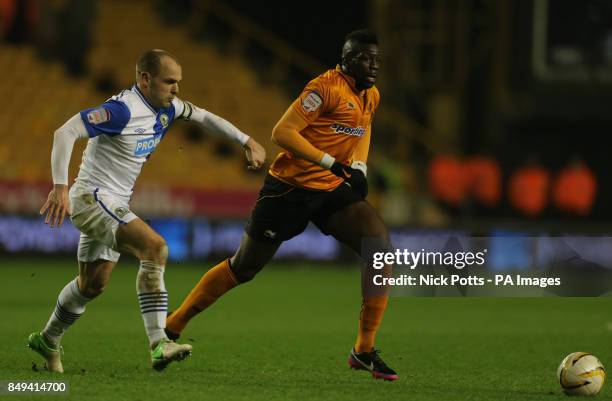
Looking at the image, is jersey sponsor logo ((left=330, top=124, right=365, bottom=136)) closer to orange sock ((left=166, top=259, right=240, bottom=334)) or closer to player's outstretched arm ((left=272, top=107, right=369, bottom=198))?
player's outstretched arm ((left=272, top=107, right=369, bottom=198))

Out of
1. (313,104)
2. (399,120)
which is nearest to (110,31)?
(399,120)

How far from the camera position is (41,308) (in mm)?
11875

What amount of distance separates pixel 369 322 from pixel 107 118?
77.5 inches

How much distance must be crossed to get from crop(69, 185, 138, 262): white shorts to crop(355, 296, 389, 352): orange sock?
5.01 ft

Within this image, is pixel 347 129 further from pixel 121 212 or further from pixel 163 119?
pixel 121 212

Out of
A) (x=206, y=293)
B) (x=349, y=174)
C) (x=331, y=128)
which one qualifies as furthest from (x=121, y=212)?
(x=331, y=128)

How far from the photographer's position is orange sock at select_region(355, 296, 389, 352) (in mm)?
7527

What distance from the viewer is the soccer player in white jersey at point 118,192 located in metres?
6.81

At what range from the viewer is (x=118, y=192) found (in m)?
7.10

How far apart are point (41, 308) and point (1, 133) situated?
8.57 metres

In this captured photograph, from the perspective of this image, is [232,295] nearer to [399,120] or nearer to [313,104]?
[313,104]

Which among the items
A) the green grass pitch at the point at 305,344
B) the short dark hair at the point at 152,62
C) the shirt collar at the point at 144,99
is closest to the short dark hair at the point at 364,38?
the short dark hair at the point at 152,62

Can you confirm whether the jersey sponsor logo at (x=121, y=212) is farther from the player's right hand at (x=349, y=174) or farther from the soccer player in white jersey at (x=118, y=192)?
the player's right hand at (x=349, y=174)

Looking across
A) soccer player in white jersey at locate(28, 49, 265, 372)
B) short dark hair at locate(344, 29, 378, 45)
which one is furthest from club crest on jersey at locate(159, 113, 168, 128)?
short dark hair at locate(344, 29, 378, 45)
